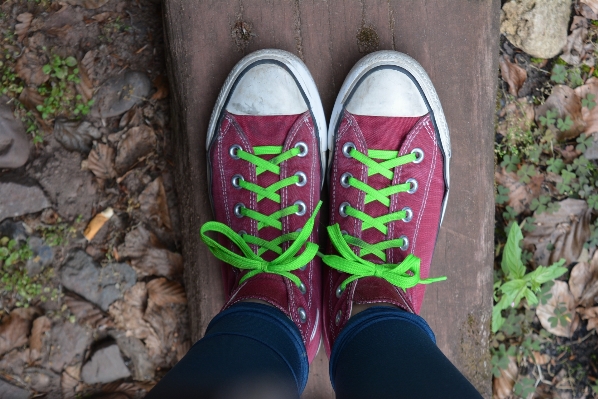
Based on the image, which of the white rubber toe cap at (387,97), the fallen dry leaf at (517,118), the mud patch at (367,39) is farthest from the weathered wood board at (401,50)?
the fallen dry leaf at (517,118)

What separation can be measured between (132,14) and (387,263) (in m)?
1.33

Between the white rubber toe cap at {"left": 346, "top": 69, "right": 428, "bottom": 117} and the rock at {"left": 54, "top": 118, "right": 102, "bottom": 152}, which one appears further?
the rock at {"left": 54, "top": 118, "right": 102, "bottom": 152}

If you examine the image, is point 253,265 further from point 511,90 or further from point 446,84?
point 511,90

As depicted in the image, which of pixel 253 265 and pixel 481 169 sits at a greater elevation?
pixel 481 169

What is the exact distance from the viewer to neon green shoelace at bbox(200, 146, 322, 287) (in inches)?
55.7

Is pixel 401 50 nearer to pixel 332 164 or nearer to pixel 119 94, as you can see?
pixel 332 164

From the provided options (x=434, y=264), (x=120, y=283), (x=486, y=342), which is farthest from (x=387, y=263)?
(x=120, y=283)

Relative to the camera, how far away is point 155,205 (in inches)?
72.5

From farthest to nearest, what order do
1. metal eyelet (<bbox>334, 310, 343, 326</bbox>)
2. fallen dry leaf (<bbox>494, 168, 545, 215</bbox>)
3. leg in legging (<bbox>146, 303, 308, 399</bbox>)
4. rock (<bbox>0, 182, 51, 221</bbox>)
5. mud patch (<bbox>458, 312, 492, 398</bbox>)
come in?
fallen dry leaf (<bbox>494, 168, 545, 215</bbox>) → rock (<bbox>0, 182, 51, 221</bbox>) → mud patch (<bbox>458, 312, 492, 398</bbox>) → metal eyelet (<bbox>334, 310, 343, 326</bbox>) → leg in legging (<bbox>146, 303, 308, 399</bbox>)

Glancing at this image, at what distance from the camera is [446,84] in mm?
1599

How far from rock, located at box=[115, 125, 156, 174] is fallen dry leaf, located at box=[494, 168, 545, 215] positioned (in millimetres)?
1393

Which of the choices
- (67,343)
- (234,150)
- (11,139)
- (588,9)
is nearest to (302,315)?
(234,150)

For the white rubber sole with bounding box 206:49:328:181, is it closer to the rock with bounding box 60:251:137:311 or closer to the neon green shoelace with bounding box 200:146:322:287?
the neon green shoelace with bounding box 200:146:322:287

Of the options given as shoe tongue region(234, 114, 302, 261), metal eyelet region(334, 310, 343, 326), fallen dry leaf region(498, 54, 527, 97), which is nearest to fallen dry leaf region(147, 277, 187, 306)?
shoe tongue region(234, 114, 302, 261)
